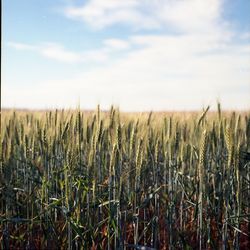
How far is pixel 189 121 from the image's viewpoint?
349 cm

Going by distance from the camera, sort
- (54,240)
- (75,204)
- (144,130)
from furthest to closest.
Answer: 1. (144,130)
2. (54,240)
3. (75,204)

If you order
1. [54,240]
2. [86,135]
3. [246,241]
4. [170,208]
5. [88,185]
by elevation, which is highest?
[86,135]

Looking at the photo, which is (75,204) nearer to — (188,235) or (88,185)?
(88,185)

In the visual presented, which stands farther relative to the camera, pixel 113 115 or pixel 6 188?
pixel 6 188

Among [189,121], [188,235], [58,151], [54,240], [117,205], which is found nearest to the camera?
[117,205]

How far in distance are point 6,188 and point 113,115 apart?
708mm

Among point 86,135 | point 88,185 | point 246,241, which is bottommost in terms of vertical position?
point 246,241

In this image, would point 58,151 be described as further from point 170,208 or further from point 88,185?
point 170,208

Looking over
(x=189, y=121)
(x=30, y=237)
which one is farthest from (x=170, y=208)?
(x=189, y=121)

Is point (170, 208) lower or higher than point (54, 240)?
higher

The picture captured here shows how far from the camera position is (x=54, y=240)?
6.26ft

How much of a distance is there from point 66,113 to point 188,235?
3.21 ft

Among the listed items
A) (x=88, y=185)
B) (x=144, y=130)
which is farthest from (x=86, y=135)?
(x=88, y=185)

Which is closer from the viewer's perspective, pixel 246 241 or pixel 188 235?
pixel 188 235
